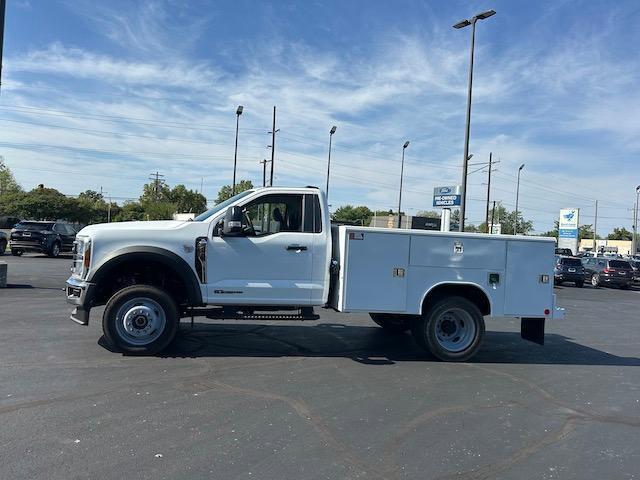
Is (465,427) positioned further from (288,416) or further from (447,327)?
(447,327)

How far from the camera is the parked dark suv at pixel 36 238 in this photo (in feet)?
83.7

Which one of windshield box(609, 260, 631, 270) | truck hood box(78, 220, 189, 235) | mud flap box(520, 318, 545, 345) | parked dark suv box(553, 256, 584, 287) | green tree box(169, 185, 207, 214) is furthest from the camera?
green tree box(169, 185, 207, 214)

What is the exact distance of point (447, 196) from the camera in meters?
31.9

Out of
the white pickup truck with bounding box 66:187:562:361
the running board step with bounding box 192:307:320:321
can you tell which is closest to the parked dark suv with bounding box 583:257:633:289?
the white pickup truck with bounding box 66:187:562:361

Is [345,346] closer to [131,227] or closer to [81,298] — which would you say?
[131,227]

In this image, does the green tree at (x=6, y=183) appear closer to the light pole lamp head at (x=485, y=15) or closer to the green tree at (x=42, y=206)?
the green tree at (x=42, y=206)

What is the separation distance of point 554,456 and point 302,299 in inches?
155

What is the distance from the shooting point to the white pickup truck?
23.8 feet

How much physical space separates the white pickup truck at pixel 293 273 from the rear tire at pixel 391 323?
3.38ft

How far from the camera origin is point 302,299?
25.1ft

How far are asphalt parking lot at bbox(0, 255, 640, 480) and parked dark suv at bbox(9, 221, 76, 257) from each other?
1818 cm

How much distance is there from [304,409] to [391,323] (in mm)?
4391

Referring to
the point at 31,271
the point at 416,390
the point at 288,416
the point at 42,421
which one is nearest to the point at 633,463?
the point at 416,390

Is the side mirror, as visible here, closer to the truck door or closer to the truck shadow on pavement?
the truck door
